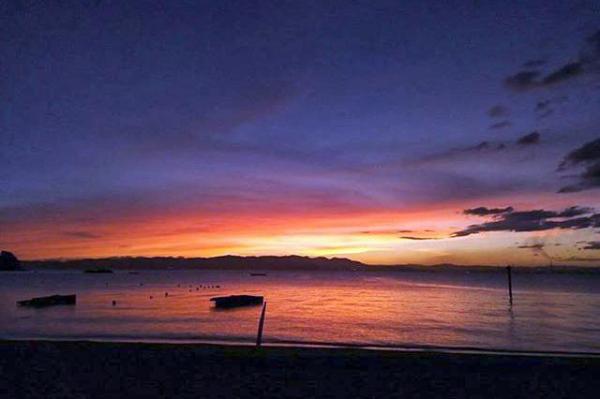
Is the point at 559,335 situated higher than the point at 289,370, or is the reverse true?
the point at 289,370

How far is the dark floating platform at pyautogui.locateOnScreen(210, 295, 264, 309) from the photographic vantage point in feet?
224

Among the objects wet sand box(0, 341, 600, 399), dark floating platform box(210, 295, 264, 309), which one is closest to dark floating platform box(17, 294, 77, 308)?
dark floating platform box(210, 295, 264, 309)

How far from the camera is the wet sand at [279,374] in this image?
41.6ft

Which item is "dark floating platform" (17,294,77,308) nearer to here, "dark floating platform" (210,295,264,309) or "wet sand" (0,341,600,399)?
"dark floating platform" (210,295,264,309)

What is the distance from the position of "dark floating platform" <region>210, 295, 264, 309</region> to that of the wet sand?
49856mm

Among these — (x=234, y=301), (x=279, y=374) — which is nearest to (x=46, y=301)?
(x=234, y=301)

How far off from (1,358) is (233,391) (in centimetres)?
1011

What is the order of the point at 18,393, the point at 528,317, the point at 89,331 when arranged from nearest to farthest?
the point at 18,393
the point at 89,331
the point at 528,317

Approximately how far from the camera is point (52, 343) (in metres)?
20.6

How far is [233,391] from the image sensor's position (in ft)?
41.0

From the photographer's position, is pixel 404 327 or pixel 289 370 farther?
pixel 404 327

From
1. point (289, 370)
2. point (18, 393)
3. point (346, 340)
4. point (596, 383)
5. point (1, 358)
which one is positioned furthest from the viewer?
point (346, 340)

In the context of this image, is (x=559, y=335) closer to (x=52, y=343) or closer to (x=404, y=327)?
A: (x=404, y=327)

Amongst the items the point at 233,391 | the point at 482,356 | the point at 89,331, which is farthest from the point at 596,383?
the point at 89,331
